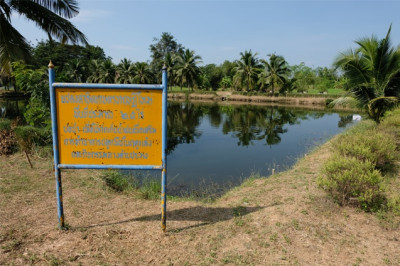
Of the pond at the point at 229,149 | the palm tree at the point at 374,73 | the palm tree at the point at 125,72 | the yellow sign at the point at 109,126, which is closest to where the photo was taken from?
the yellow sign at the point at 109,126

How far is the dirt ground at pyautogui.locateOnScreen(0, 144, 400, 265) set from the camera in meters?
3.19

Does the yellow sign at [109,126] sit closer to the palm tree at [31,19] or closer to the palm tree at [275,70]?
the palm tree at [31,19]

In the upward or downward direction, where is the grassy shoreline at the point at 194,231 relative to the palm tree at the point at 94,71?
downward

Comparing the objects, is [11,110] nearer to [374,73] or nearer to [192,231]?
[192,231]

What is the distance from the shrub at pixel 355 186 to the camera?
416 centimetres

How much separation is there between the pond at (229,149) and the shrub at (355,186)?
3.61m

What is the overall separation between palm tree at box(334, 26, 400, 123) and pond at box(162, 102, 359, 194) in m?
3.17

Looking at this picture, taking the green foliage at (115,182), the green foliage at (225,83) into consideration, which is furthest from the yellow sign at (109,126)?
the green foliage at (225,83)

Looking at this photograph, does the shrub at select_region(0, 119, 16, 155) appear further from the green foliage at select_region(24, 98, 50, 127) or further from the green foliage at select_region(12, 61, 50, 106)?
the green foliage at select_region(12, 61, 50, 106)

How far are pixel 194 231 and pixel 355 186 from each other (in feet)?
8.88

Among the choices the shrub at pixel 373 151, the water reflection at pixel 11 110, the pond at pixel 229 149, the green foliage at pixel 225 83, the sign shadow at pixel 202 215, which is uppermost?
the green foliage at pixel 225 83

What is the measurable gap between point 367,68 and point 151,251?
1136 cm

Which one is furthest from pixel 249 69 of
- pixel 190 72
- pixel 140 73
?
pixel 140 73

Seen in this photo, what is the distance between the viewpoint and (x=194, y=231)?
383 cm
